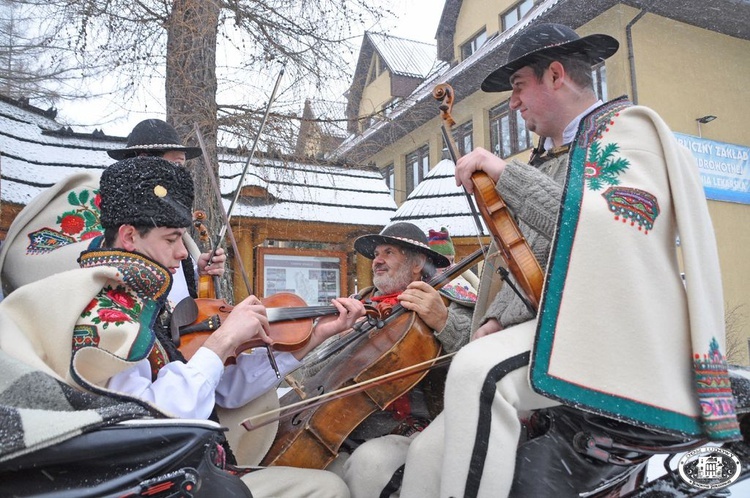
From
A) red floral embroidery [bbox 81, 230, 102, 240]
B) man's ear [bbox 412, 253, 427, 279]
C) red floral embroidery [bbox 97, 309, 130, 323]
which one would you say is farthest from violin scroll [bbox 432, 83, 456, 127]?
red floral embroidery [bbox 81, 230, 102, 240]

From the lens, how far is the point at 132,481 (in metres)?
1.35

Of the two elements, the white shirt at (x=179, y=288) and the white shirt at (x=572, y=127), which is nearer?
the white shirt at (x=572, y=127)

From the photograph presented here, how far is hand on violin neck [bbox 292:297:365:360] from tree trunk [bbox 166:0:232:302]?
2.55 metres

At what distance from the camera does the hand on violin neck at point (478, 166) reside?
196 cm

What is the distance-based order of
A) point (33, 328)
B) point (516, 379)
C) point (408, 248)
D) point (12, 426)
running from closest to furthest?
1. point (12, 426)
2. point (33, 328)
3. point (516, 379)
4. point (408, 248)

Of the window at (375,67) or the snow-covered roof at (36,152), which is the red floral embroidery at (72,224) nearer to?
the snow-covered roof at (36,152)

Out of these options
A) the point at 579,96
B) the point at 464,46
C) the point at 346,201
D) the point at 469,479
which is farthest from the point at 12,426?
the point at 464,46

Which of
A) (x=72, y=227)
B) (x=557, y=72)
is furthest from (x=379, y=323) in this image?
(x=72, y=227)

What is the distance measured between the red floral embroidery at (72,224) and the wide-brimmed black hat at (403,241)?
148 cm

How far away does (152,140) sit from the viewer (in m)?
3.56

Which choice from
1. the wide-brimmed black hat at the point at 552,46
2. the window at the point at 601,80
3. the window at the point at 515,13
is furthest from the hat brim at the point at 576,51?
the window at the point at 515,13

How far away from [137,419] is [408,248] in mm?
2252

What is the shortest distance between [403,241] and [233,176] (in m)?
3.63

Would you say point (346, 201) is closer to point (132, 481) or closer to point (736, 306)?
point (132, 481)
